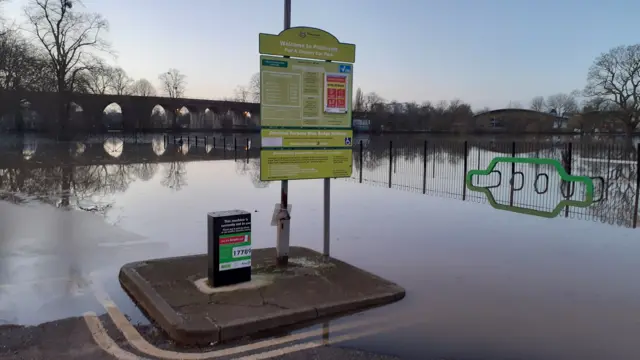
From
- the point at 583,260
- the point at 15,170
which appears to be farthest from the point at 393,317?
the point at 15,170

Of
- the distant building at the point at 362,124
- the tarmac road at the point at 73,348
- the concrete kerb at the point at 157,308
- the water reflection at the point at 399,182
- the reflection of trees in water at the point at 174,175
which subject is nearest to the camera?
the tarmac road at the point at 73,348

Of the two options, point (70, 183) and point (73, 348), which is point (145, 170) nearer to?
point (70, 183)

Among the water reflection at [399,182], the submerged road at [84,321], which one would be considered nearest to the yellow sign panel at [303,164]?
the submerged road at [84,321]

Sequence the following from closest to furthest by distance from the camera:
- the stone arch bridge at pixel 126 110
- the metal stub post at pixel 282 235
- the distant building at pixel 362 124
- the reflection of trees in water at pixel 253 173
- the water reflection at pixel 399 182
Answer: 1. the metal stub post at pixel 282 235
2. the water reflection at pixel 399 182
3. the reflection of trees in water at pixel 253 173
4. the stone arch bridge at pixel 126 110
5. the distant building at pixel 362 124

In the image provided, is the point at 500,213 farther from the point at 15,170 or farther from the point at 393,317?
the point at 15,170

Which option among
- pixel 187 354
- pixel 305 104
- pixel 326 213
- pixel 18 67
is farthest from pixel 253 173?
pixel 18 67

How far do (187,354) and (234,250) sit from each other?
5.04 feet

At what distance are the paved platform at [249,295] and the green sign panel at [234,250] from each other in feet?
0.86

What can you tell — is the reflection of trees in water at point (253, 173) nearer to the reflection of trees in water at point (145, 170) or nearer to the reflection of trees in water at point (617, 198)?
the reflection of trees in water at point (145, 170)

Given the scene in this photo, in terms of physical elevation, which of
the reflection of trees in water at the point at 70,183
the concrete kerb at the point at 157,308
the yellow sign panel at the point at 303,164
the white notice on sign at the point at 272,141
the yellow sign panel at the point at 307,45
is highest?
the yellow sign panel at the point at 307,45

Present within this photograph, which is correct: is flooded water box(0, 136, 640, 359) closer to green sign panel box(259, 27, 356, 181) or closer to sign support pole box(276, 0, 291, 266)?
sign support pole box(276, 0, 291, 266)

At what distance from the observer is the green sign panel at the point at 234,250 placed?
5.54 m

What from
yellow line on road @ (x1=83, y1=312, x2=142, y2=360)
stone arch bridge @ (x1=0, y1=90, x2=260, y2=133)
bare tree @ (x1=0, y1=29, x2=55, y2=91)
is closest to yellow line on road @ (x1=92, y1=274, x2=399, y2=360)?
yellow line on road @ (x1=83, y1=312, x2=142, y2=360)

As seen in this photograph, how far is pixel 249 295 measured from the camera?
17.9 ft
